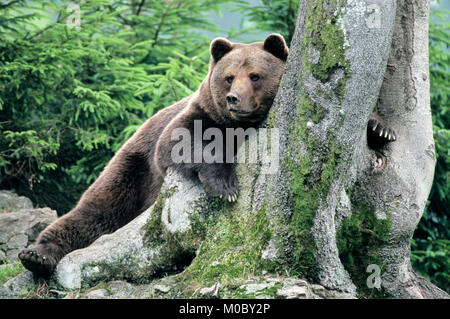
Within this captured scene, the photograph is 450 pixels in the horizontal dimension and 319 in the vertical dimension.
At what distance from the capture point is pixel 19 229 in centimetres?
707

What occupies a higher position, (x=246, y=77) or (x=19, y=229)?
(x=246, y=77)

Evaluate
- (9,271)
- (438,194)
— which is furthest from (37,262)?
(438,194)

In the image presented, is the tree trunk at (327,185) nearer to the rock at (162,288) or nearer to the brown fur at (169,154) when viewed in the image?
the rock at (162,288)

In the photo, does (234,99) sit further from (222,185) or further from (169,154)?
(169,154)

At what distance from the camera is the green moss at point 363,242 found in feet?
15.1

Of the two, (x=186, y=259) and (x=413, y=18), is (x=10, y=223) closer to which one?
A: (x=186, y=259)

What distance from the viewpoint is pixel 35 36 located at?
26.6ft

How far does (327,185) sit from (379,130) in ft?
3.01

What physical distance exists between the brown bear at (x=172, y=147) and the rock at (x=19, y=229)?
1.30 meters

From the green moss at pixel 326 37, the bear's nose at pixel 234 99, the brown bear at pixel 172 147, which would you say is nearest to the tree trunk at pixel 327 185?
the green moss at pixel 326 37

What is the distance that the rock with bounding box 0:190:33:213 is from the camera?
8195 millimetres

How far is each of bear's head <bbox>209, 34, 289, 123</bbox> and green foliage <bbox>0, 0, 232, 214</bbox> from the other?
8.19 ft

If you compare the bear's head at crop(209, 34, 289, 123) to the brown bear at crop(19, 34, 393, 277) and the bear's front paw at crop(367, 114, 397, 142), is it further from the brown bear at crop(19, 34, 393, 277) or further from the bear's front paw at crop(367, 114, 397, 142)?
the bear's front paw at crop(367, 114, 397, 142)
